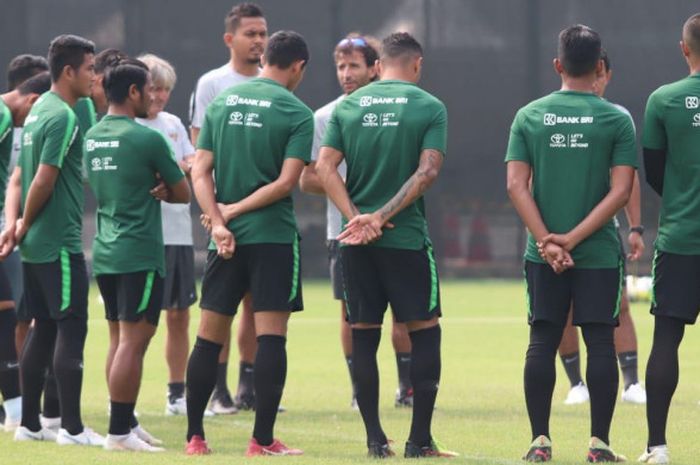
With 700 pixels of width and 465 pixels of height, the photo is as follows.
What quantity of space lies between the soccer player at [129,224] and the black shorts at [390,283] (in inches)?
39.3

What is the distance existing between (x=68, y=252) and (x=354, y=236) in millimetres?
1578

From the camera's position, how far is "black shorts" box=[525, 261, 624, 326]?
273 inches

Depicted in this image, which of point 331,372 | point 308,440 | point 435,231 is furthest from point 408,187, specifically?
point 435,231

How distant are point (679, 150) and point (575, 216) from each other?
1.79ft

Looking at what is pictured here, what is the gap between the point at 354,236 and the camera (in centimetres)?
718

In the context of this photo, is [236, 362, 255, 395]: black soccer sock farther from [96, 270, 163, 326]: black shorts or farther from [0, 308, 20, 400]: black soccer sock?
[96, 270, 163, 326]: black shorts

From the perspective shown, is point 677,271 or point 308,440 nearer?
point 677,271

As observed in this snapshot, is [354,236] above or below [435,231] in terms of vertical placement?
above

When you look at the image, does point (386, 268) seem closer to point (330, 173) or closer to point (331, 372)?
point (330, 173)

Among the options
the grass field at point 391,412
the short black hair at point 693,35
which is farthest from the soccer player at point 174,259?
the short black hair at point 693,35

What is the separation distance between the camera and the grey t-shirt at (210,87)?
31.6 ft

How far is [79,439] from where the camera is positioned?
307 inches

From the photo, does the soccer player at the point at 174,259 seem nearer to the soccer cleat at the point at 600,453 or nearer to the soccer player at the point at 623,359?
the soccer player at the point at 623,359

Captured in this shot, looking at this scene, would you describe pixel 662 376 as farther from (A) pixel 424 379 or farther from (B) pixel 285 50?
(B) pixel 285 50
